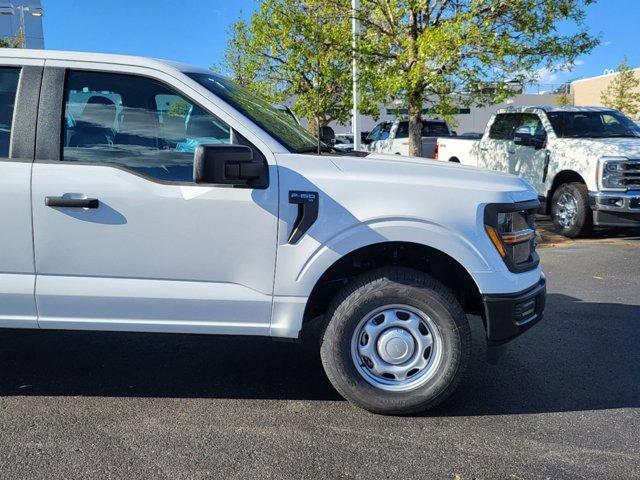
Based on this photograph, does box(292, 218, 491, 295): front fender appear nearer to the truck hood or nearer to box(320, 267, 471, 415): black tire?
box(320, 267, 471, 415): black tire

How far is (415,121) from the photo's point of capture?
1099cm

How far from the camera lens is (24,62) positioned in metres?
3.66

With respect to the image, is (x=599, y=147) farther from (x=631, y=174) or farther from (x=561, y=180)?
(x=561, y=180)

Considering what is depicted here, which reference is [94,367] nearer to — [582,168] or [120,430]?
[120,430]

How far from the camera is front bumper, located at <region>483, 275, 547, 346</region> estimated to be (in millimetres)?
3568

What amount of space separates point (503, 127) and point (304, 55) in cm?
427

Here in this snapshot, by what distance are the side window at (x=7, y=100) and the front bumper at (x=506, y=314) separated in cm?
289

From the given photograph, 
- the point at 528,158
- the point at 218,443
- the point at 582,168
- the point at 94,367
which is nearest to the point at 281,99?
the point at 528,158

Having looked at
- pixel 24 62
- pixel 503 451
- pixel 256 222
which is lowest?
pixel 503 451

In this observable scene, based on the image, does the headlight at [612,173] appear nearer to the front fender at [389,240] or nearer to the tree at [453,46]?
the tree at [453,46]

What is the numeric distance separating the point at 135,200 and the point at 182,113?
592 mm

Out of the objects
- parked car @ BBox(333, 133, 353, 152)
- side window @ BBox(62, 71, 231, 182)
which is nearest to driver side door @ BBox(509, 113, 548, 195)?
parked car @ BBox(333, 133, 353, 152)

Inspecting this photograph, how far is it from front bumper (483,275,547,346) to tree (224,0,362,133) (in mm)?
7447

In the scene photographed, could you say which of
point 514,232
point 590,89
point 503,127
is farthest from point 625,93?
point 514,232
